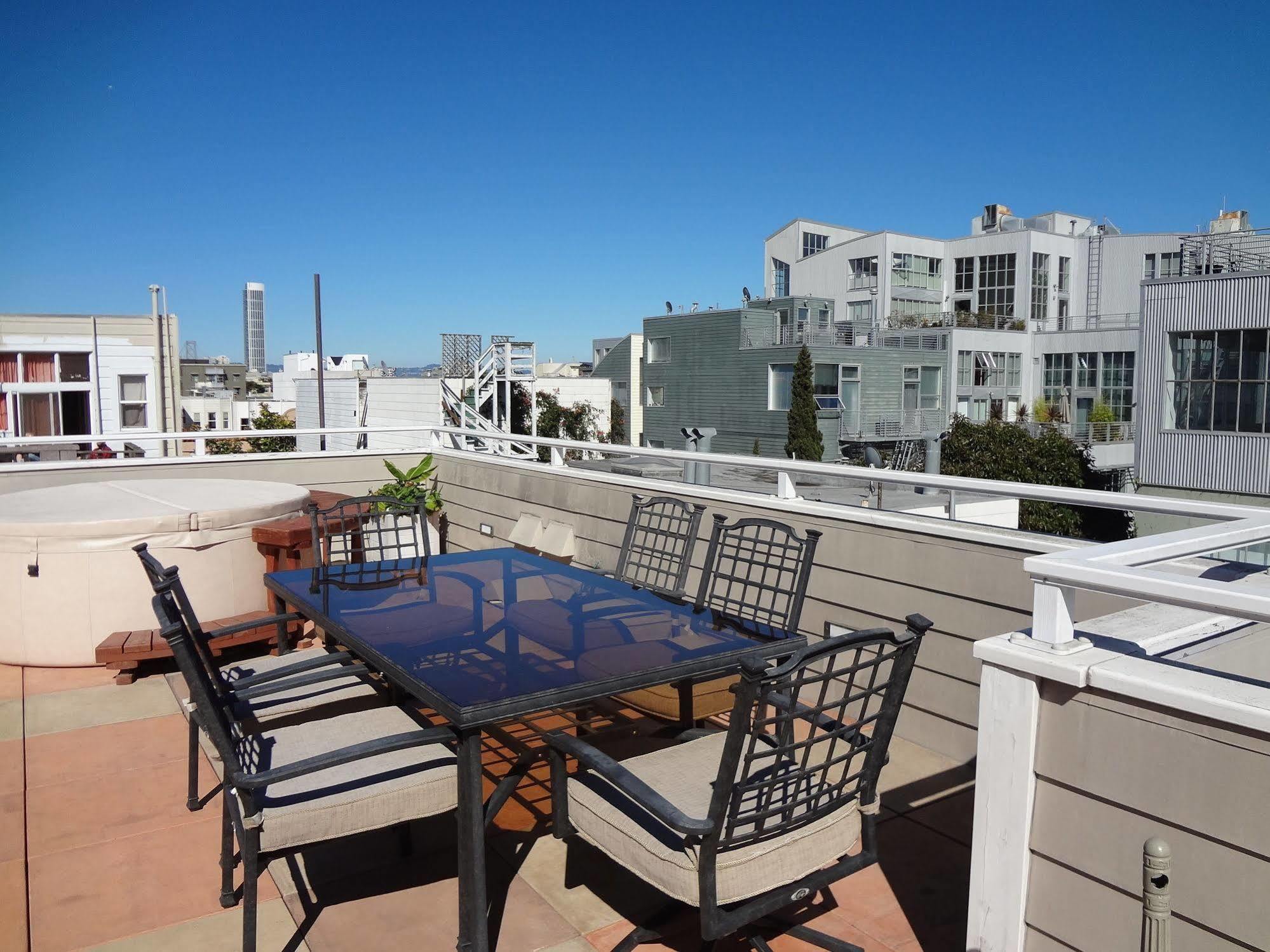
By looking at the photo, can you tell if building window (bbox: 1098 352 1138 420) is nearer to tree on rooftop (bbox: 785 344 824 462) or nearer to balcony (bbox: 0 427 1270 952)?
tree on rooftop (bbox: 785 344 824 462)

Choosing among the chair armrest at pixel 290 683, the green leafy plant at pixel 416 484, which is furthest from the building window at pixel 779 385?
the chair armrest at pixel 290 683

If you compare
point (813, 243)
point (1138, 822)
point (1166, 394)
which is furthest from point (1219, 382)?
point (813, 243)

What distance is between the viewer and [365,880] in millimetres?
2775

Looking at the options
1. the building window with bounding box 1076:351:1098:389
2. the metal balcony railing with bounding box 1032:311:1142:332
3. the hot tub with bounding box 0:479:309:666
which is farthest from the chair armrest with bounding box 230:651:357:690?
the metal balcony railing with bounding box 1032:311:1142:332

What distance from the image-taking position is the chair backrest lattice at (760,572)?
3176mm

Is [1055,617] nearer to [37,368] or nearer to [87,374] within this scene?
[37,368]

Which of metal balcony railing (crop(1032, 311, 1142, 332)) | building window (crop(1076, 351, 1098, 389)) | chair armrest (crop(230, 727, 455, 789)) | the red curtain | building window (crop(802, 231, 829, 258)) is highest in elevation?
building window (crop(802, 231, 829, 258))

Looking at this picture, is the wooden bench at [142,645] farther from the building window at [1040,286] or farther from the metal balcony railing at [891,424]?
the building window at [1040,286]

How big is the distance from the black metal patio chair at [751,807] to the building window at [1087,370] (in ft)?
108

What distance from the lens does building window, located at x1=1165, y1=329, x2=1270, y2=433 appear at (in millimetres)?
15430

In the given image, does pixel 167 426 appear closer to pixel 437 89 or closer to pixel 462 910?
pixel 437 89

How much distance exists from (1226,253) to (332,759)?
781 inches

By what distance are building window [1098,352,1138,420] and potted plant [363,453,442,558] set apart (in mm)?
27642

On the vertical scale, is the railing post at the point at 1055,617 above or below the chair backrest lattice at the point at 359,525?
above
